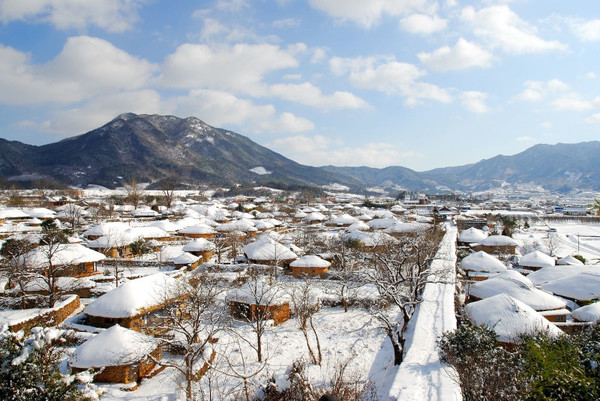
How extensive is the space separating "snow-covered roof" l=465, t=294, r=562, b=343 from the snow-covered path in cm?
109

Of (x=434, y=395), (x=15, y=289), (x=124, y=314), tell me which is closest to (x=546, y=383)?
(x=434, y=395)

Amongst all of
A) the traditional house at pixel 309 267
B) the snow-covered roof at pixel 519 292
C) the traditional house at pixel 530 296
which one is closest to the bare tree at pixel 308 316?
the traditional house at pixel 309 267

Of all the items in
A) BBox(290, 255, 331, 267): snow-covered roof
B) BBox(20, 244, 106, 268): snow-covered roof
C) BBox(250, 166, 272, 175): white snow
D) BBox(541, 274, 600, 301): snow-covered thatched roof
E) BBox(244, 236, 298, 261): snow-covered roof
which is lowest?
BBox(541, 274, 600, 301): snow-covered thatched roof

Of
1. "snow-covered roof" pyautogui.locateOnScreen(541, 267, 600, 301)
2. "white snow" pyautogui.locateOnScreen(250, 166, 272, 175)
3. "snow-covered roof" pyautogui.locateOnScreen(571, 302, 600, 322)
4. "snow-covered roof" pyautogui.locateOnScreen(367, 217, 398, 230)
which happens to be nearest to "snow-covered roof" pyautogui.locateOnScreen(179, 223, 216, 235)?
"snow-covered roof" pyautogui.locateOnScreen(367, 217, 398, 230)

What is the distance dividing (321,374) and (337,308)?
7307mm

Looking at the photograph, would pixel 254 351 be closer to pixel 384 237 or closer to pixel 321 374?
pixel 321 374

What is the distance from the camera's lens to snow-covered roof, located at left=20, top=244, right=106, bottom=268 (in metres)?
18.4

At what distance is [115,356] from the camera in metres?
10.8

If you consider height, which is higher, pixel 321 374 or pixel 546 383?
pixel 546 383

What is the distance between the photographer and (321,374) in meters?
11.3

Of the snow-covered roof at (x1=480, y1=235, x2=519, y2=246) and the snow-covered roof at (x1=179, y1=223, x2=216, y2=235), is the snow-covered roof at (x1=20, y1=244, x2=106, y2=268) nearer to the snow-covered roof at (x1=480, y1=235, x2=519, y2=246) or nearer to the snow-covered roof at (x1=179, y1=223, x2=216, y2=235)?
the snow-covered roof at (x1=179, y1=223, x2=216, y2=235)

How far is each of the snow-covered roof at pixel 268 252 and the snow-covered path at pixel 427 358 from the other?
9.52 metres

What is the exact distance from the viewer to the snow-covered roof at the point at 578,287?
1825cm

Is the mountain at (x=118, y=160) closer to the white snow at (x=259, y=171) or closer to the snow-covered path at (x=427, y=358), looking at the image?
the white snow at (x=259, y=171)
